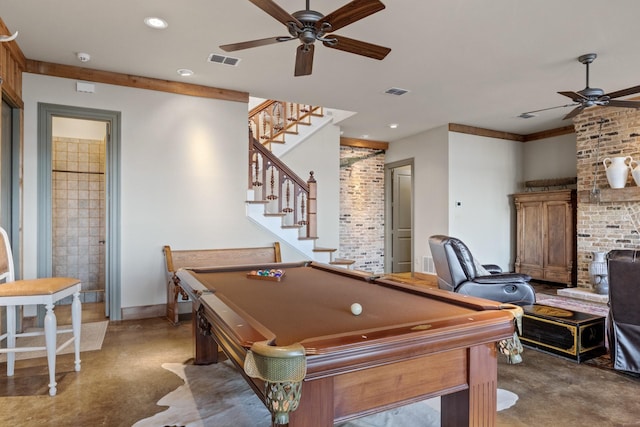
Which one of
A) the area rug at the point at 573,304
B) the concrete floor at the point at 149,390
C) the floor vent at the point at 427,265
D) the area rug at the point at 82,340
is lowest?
the area rug at the point at 573,304

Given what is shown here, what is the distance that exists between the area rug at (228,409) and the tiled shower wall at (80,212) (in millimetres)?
3481

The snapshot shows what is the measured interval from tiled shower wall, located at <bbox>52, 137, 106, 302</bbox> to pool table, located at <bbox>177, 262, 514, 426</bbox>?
408cm

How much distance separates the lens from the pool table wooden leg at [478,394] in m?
1.58

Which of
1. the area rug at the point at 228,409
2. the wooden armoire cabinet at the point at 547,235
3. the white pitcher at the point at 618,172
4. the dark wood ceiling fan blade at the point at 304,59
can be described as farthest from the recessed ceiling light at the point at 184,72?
the wooden armoire cabinet at the point at 547,235

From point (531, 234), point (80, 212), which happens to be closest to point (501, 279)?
point (531, 234)

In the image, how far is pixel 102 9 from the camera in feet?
10.0

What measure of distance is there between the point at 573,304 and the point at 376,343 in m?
5.21

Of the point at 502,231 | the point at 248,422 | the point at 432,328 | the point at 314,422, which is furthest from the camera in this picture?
the point at 502,231

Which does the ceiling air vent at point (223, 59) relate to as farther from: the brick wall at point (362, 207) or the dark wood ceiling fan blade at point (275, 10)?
the brick wall at point (362, 207)

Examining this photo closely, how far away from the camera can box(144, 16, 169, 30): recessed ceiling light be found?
3208mm

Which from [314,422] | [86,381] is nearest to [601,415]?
[314,422]

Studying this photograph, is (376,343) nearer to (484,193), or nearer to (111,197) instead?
(111,197)

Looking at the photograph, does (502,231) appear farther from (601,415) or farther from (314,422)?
(314,422)

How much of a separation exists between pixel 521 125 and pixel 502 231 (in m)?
2.06
